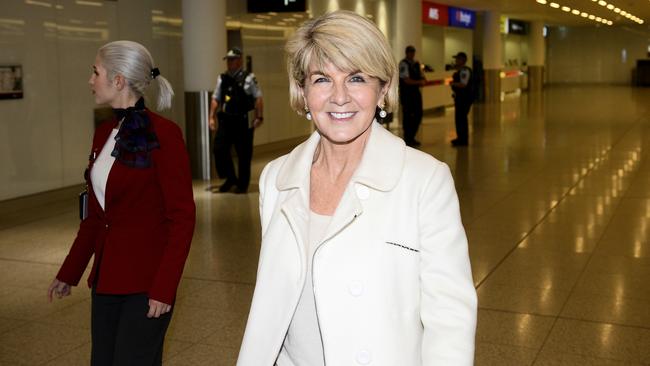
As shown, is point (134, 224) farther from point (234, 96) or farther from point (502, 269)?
point (234, 96)

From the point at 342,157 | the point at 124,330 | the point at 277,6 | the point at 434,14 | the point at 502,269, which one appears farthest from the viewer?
the point at 434,14

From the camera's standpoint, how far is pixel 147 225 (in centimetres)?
288

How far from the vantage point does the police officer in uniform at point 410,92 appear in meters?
14.8

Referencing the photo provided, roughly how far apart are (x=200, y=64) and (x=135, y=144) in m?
8.91

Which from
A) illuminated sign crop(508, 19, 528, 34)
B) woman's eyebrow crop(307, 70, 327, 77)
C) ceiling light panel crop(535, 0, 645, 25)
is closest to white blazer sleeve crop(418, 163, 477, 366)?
woman's eyebrow crop(307, 70, 327, 77)

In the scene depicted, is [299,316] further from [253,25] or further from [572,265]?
[253,25]

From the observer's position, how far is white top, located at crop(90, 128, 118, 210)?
2912 millimetres

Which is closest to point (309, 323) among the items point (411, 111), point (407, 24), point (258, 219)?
point (258, 219)

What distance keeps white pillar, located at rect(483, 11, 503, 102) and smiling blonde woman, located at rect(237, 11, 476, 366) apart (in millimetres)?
28650

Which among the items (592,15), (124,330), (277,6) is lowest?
(124,330)

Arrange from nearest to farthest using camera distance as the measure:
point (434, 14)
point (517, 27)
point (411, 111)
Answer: point (411, 111), point (434, 14), point (517, 27)

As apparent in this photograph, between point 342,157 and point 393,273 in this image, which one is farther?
point 342,157

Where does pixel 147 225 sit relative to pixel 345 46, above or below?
below

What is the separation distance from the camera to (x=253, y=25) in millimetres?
14555
